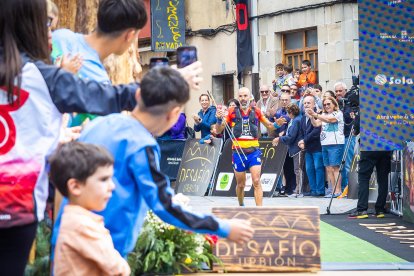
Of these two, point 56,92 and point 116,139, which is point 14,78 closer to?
point 56,92

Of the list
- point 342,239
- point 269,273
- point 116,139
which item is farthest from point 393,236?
point 116,139

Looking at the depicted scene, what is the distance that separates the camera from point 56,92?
14.9 feet

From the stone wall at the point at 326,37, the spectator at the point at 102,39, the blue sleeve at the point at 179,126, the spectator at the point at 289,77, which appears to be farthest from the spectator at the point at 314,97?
the spectator at the point at 102,39

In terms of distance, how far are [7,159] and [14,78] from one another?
332mm

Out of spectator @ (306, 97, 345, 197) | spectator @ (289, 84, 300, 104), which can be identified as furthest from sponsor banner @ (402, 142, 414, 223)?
spectator @ (289, 84, 300, 104)

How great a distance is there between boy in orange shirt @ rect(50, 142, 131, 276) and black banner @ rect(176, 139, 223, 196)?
55.3 feet

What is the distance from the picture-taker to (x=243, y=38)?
31844mm

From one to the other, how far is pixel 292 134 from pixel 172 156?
3.21 metres

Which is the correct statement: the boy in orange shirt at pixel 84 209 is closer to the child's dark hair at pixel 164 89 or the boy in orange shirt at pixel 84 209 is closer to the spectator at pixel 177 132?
the child's dark hair at pixel 164 89

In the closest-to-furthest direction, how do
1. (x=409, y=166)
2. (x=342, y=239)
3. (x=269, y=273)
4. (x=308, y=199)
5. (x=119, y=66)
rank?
(x=119, y=66) < (x=269, y=273) < (x=342, y=239) < (x=409, y=166) < (x=308, y=199)

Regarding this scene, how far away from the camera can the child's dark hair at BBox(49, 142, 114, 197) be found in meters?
4.51

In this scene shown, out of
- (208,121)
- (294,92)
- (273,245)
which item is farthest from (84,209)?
(208,121)

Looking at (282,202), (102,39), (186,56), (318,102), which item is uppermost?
(102,39)

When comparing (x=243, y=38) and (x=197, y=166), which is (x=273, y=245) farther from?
(x=243, y=38)
